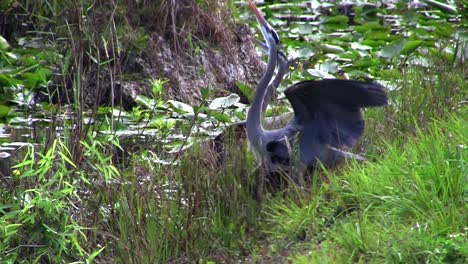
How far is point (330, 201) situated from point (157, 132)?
1.79 meters

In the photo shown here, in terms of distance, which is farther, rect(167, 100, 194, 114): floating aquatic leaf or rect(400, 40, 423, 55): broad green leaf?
rect(400, 40, 423, 55): broad green leaf

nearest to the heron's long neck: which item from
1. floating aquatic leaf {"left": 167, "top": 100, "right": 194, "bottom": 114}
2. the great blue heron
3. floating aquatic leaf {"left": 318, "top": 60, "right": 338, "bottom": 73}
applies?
the great blue heron

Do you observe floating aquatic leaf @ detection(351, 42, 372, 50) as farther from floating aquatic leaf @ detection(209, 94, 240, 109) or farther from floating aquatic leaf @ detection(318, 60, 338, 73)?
floating aquatic leaf @ detection(209, 94, 240, 109)

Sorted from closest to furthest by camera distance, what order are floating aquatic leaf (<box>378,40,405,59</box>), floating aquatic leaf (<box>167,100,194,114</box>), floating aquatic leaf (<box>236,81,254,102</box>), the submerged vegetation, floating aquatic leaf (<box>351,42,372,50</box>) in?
the submerged vegetation → floating aquatic leaf (<box>167,100,194,114</box>) → floating aquatic leaf (<box>236,81,254,102</box>) → floating aquatic leaf (<box>378,40,405,59</box>) → floating aquatic leaf (<box>351,42,372,50</box>)

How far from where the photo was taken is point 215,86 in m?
7.32

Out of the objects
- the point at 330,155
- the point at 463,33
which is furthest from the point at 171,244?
the point at 463,33

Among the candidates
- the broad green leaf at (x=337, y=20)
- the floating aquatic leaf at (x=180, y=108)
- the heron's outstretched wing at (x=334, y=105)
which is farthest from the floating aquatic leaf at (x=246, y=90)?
the broad green leaf at (x=337, y=20)

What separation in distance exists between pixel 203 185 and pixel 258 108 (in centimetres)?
87

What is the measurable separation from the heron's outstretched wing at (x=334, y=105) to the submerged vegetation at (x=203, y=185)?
0.17m

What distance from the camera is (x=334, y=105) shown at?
200 inches

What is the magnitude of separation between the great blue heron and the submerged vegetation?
13 centimetres

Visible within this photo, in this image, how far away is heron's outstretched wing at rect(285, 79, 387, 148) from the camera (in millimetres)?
4879

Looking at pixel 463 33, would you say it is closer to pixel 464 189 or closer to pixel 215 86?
pixel 215 86

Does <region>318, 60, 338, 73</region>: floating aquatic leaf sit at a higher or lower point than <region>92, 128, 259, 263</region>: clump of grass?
lower
